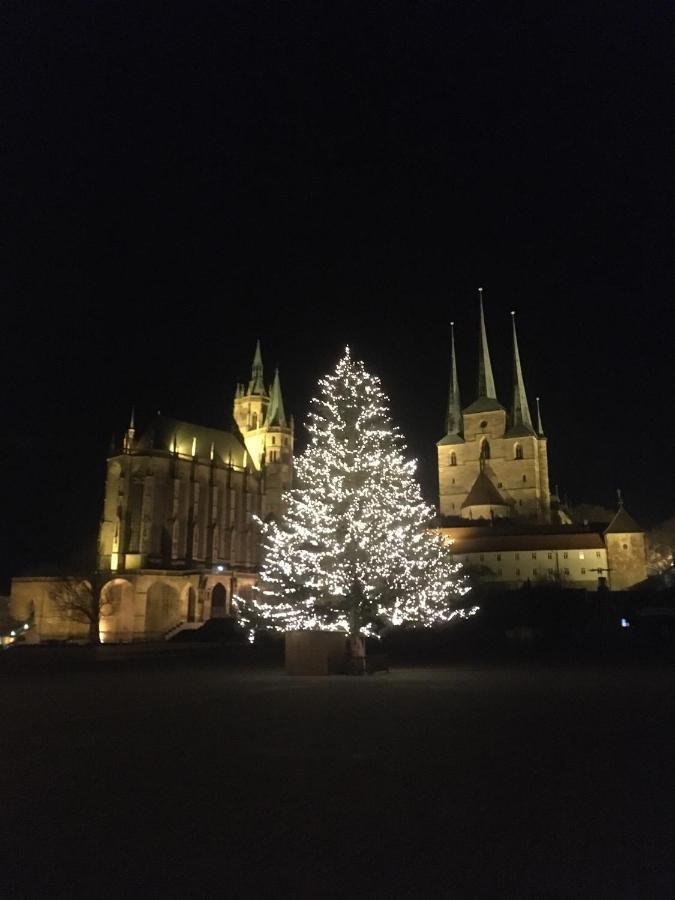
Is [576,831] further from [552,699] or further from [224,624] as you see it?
[224,624]

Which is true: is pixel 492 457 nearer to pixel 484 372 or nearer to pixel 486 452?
pixel 486 452

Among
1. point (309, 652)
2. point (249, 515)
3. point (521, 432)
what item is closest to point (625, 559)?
point (521, 432)

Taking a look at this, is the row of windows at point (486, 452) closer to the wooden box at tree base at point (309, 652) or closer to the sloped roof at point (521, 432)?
the sloped roof at point (521, 432)

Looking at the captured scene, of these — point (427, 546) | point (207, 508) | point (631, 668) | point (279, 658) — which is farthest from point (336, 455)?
point (207, 508)

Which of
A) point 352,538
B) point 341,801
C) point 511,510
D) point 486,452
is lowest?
point 341,801

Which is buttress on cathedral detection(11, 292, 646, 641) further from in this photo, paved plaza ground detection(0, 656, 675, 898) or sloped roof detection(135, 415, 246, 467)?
paved plaza ground detection(0, 656, 675, 898)

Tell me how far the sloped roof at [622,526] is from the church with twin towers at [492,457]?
18.4 m

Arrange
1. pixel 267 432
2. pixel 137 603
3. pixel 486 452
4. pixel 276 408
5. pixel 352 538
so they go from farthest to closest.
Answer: pixel 276 408, pixel 267 432, pixel 486 452, pixel 137 603, pixel 352 538

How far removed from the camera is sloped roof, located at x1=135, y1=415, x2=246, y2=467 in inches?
3571

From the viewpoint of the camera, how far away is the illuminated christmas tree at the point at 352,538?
81.9 feet

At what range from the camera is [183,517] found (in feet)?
288

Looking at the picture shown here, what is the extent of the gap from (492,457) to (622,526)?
1078 inches

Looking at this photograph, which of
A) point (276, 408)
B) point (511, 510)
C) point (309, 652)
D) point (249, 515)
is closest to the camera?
point (309, 652)

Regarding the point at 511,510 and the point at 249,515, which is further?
the point at 249,515
